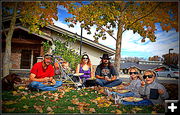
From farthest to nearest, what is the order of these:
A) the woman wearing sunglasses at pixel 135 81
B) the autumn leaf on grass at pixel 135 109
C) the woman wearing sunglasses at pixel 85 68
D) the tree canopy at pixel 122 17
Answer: the woman wearing sunglasses at pixel 85 68 < the tree canopy at pixel 122 17 < the woman wearing sunglasses at pixel 135 81 < the autumn leaf on grass at pixel 135 109

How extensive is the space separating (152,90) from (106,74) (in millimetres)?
1606

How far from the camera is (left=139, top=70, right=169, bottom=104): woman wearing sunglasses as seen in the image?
3.06 meters

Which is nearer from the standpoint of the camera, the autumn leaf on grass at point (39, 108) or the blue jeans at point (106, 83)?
the autumn leaf on grass at point (39, 108)

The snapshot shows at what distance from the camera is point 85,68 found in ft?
15.5

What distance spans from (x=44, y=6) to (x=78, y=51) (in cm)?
199

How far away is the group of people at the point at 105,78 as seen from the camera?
3131mm

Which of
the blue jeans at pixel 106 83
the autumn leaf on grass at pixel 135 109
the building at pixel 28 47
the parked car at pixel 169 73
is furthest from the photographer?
the blue jeans at pixel 106 83

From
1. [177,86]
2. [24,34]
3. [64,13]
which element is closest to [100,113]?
[177,86]

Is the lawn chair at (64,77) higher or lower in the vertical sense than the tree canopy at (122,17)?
lower

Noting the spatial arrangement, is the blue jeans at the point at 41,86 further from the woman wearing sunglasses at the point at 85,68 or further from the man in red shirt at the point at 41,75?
the woman wearing sunglasses at the point at 85,68

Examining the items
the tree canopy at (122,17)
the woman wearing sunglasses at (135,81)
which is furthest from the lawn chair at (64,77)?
the woman wearing sunglasses at (135,81)

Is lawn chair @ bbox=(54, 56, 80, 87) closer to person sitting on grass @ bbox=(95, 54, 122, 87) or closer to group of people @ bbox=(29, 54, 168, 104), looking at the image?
group of people @ bbox=(29, 54, 168, 104)


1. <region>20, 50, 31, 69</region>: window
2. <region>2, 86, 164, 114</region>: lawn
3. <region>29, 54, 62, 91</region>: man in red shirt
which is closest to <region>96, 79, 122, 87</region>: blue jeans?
<region>2, 86, 164, 114</region>: lawn

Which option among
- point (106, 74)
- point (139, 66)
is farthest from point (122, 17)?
point (106, 74)
